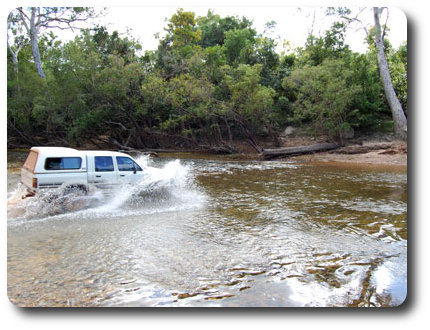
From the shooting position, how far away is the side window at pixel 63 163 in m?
7.84

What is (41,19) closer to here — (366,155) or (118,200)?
(118,200)

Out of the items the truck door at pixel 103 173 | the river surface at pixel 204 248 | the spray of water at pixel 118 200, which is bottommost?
the river surface at pixel 204 248

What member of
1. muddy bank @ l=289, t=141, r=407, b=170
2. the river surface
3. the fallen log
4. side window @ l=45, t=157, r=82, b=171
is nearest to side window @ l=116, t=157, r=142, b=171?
the river surface

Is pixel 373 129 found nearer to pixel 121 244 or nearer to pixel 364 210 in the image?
pixel 364 210

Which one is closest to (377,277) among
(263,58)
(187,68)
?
(187,68)

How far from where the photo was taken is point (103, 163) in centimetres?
878

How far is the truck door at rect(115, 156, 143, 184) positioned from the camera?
29.8 feet

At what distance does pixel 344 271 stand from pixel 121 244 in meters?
3.53

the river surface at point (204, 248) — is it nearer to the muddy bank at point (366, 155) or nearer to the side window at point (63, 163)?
the side window at point (63, 163)

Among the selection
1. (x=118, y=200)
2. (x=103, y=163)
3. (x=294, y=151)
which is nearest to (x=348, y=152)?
(x=294, y=151)

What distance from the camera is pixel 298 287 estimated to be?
4145 mm

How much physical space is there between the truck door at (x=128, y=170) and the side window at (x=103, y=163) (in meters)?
0.23

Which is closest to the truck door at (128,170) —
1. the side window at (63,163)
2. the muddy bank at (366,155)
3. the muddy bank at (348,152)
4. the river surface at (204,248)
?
the river surface at (204,248)

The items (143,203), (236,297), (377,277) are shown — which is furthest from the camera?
(143,203)
